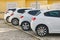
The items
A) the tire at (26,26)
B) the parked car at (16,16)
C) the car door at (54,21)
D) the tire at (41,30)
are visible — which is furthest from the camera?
the parked car at (16,16)

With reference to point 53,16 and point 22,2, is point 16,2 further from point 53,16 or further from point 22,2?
point 53,16

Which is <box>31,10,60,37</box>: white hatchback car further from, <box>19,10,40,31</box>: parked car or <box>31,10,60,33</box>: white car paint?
<box>19,10,40,31</box>: parked car

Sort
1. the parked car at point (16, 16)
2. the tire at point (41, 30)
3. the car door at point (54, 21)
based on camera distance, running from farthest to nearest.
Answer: the parked car at point (16, 16), the tire at point (41, 30), the car door at point (54, 21)

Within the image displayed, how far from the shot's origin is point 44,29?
13484mm

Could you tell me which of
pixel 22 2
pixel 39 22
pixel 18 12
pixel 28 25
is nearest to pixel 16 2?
pixel 22 2

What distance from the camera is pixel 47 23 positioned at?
1345 cm

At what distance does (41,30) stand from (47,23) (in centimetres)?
56

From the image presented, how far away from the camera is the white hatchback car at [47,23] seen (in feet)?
44.0

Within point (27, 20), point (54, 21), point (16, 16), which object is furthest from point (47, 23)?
point (16, 16)

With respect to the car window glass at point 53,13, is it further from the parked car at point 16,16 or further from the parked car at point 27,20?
the parked car at point 16,16

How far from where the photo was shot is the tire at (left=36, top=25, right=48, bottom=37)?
44.3 ft

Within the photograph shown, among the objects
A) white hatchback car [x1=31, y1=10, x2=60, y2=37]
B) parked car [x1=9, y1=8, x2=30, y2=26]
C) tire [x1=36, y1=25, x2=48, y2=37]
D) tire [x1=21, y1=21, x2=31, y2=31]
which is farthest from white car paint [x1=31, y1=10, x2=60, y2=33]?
parked car [x1=9, y1=8, x2=30, y2=26]

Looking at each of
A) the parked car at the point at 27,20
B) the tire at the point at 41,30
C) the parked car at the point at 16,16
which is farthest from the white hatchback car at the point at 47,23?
the parked car at the point at 16,16

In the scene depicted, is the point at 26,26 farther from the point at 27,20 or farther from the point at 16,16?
the point at 16,16
